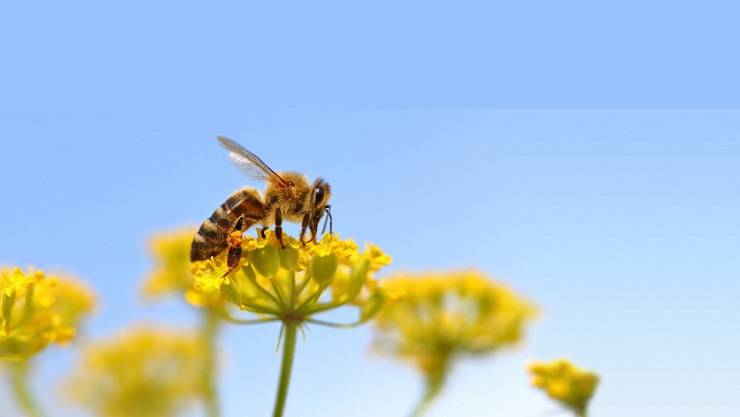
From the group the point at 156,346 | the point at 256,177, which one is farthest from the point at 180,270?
the point at 256,177

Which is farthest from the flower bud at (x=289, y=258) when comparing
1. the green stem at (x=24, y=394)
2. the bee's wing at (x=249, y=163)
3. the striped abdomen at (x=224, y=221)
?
the green stem at (x=24, y=394)

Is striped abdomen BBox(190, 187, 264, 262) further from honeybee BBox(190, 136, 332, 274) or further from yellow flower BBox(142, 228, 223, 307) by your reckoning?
yellow flower BBox(142, 228, 223, 307)

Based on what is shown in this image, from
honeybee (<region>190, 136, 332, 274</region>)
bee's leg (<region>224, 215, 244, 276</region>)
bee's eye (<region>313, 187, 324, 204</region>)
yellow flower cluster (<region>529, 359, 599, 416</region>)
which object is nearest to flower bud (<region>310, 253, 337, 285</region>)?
honeybee (<region>190, 136, 332, 274</region>)

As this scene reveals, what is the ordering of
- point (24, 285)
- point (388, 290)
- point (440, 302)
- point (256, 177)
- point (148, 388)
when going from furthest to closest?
1. point (148, 388)
2. point (440, 302)
3. point (256, 177)
4. point (388, 290)
5. point (24, 285)

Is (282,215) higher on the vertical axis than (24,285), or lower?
higher

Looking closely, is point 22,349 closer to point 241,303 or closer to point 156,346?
point 241,303
